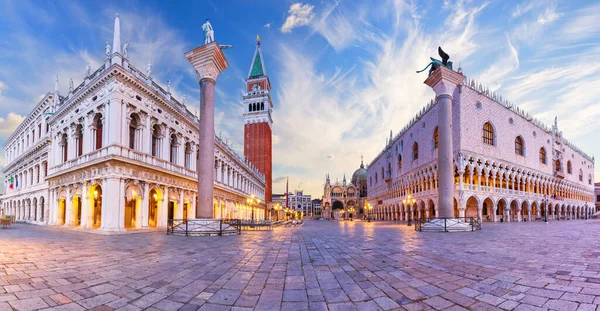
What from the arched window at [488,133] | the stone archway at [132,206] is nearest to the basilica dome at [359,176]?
the arched window at [488,133]

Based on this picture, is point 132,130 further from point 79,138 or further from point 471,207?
point 471,207

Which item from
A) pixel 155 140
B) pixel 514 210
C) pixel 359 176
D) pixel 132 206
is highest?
pixel 155 140

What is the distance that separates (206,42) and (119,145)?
9.29m

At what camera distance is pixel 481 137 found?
135ft

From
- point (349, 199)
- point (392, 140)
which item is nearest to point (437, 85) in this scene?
point (392, 140)

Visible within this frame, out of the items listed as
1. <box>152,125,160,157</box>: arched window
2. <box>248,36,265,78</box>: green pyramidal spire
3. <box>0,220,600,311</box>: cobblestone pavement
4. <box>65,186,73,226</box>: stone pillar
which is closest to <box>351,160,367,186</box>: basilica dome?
<box>248,36,265,78</box>: green pyramidal spire

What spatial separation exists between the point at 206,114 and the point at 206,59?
366cm

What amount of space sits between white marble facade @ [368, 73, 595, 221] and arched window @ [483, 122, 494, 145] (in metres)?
0.04

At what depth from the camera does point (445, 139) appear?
2309cm

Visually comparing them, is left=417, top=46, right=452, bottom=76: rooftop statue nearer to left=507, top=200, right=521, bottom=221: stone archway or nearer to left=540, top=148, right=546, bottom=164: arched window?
left=507, top=200, right=521, bottom=221: stone archway

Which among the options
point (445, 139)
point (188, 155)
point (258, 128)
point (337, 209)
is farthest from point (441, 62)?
point (337, 209)

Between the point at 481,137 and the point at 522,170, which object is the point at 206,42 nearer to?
the point at 481,137

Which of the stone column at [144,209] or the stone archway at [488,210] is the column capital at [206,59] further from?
the stone archway at [488,210]

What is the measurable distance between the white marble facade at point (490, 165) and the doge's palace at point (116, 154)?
2898 centimetres
